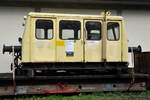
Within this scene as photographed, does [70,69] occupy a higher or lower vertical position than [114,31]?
lower

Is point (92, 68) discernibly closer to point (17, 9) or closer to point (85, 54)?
point (85, 54)

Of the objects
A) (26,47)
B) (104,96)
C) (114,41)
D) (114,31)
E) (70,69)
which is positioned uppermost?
(114,31)

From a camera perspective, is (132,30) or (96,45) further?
(132,30)

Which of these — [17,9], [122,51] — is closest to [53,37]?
[122,51]

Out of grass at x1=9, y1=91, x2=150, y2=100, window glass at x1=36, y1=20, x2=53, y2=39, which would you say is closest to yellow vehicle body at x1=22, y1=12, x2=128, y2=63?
window glass at x1=36, y1=20, x2=53, y2=39

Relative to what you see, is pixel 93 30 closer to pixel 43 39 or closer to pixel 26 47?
pixel 43 39

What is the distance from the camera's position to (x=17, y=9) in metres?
20.0

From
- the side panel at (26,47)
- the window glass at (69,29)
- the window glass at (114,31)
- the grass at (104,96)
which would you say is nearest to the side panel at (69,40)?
the window glass at (69,29)

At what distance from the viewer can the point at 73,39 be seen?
15.6 m

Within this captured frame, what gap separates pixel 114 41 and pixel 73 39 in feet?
4.97

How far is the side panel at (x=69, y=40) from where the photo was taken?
15.5 meters

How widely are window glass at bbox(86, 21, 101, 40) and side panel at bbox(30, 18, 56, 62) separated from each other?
1216 mm

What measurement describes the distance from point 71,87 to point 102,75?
1171 mm

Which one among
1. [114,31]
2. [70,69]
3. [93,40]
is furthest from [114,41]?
[70,69]
